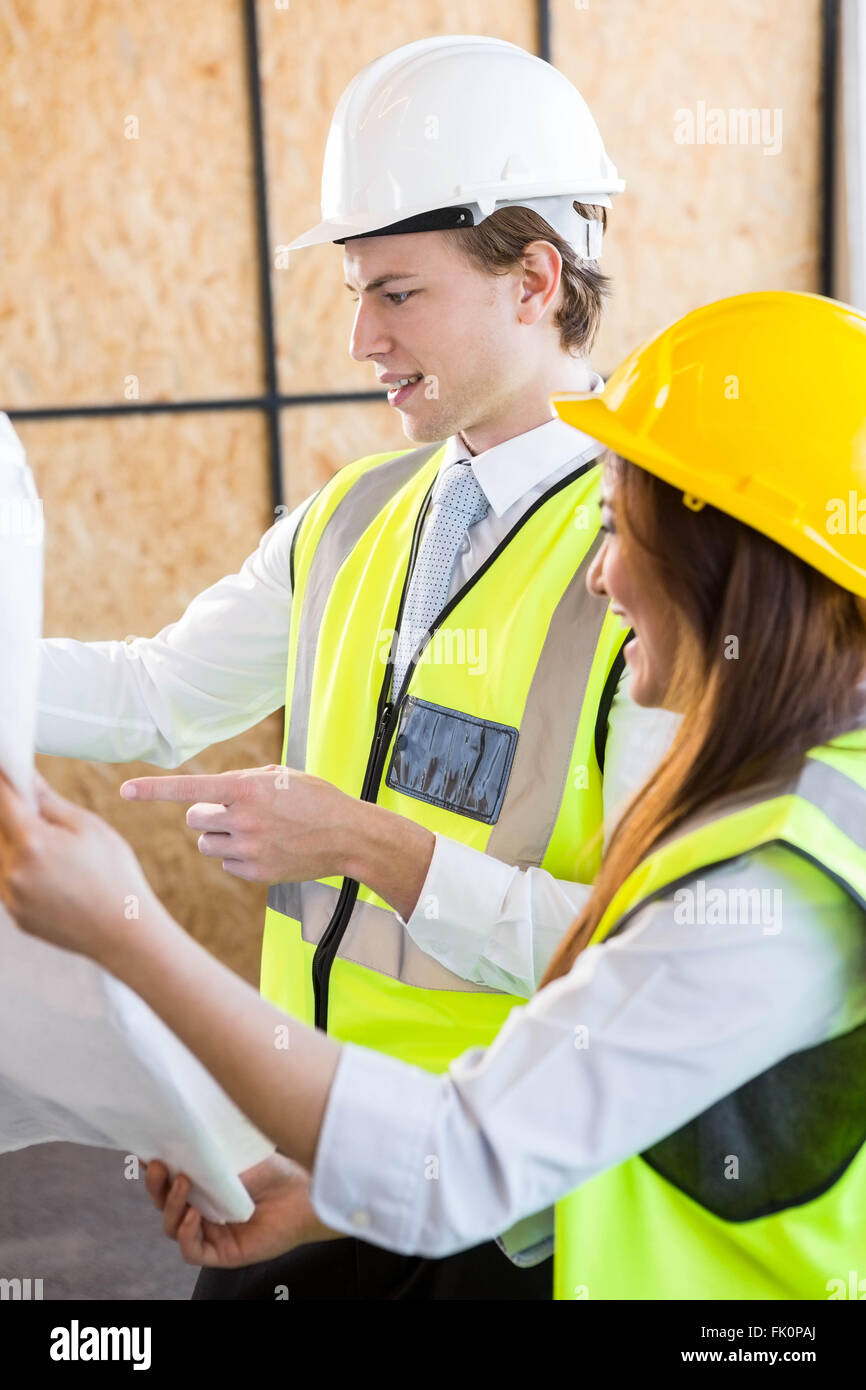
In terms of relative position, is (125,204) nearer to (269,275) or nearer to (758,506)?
(269,275)

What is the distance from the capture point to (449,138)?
1786mm

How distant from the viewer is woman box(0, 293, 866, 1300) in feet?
3.18

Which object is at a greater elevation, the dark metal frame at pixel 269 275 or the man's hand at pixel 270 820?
the dark metal frame at pixel 269 275

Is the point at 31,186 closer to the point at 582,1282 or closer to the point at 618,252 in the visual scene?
the point at 618,252

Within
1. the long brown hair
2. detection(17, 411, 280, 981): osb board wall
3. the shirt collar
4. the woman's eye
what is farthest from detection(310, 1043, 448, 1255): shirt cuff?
detection(17, 411, 280, 981): osb board wall

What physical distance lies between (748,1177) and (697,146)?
132 inches

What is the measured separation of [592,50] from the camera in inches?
146

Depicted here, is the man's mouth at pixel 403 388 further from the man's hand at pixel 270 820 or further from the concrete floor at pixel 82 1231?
the concrete floor at pixel 82 1231

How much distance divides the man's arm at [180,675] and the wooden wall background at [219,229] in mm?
1982

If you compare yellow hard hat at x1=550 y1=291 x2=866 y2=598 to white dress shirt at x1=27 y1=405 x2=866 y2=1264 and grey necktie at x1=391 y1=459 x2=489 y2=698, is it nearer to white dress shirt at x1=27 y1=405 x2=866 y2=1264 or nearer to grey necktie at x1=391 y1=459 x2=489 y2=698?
white dress shirt at x1=27 y1=405 x2=866 y2=1264

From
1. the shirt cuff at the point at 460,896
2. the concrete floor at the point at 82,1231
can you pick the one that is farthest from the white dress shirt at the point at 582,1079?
the concrete floor at the point at 82,1231

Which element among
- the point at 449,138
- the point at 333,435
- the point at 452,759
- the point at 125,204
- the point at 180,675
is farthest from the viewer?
the point at 333,435

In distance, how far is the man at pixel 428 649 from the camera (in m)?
1.52

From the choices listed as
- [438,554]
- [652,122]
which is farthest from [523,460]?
[652,122]
